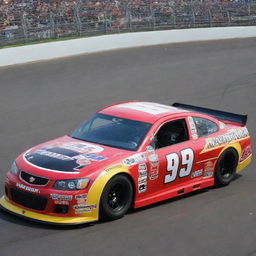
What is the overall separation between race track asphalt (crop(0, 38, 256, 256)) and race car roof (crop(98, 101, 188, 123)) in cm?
130

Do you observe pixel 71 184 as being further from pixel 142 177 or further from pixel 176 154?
pixel 176 154

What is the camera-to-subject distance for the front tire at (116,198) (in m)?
7.45

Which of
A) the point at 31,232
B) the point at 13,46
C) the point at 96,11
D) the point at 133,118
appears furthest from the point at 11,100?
the point at 96,11

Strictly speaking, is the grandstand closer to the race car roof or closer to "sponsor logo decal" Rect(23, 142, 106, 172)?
the race car roof

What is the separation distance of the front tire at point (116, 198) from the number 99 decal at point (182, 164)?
0.83 metres

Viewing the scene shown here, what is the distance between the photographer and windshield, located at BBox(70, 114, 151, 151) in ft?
27.3

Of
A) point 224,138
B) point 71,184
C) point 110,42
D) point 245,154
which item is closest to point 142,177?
point 71,184

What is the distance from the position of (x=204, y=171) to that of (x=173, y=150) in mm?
885

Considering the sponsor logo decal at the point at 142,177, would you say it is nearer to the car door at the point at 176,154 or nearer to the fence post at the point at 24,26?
the car door at the point at 176,154

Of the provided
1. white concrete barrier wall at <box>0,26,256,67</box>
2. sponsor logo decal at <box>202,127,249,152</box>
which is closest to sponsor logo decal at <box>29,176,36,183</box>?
sponsor logo decal at <box>202,127,249,152</box>

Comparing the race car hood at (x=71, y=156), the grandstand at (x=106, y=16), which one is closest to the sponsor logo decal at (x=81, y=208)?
the race car hood at (x=71, y=156)

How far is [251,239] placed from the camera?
23.2 feet

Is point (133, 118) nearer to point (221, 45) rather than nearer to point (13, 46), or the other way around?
point (13, 46)

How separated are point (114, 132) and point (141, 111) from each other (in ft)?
2.18
